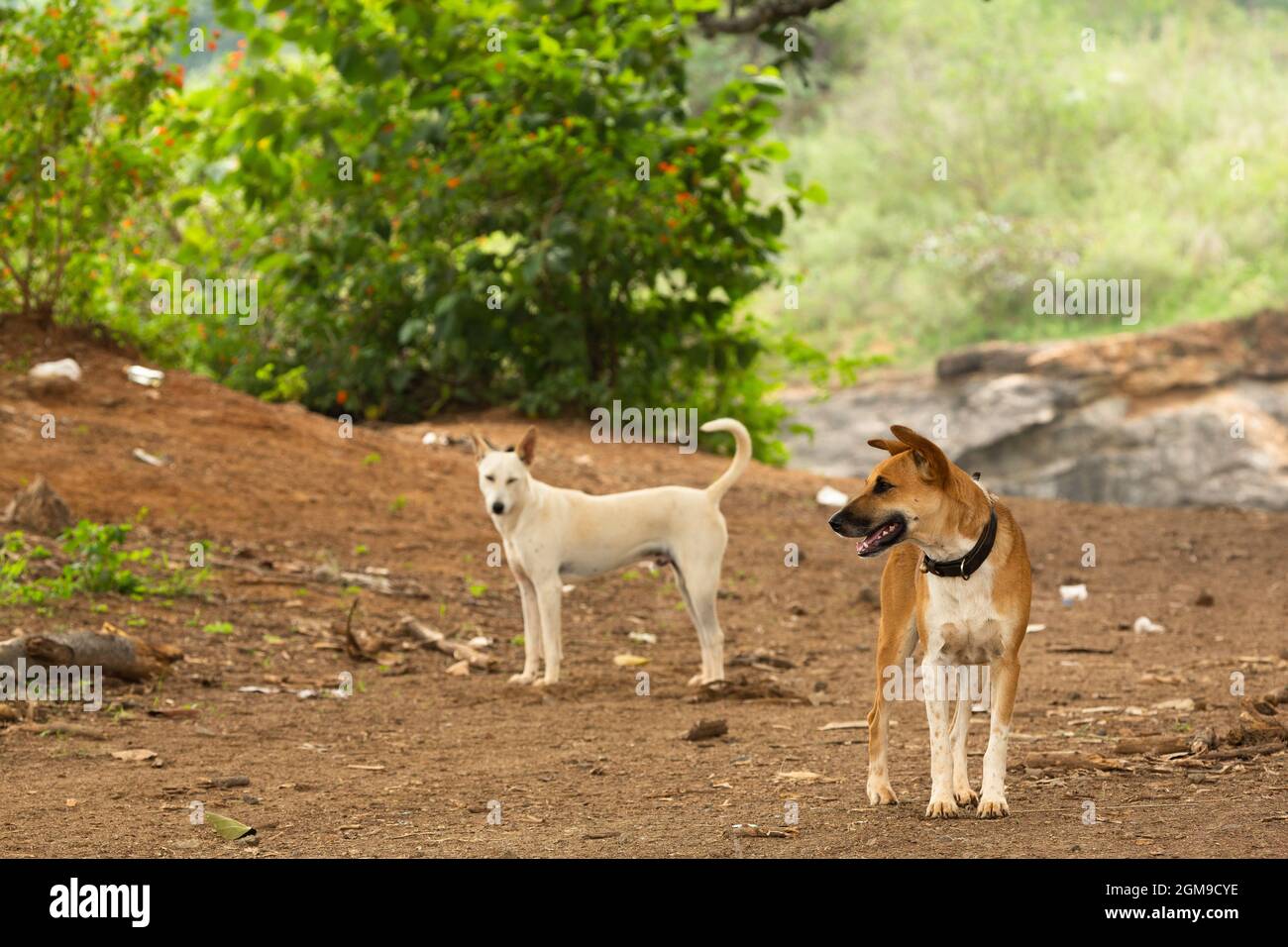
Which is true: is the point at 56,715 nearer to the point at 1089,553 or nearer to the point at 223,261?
the point at 1089,553

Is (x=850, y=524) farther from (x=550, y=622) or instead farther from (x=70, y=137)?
(x=70, y=137)

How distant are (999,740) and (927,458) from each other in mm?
869

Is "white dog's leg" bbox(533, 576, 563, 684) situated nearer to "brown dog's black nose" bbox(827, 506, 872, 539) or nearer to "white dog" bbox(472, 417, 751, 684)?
"white dog" bbox(472, 417, 751, 684)

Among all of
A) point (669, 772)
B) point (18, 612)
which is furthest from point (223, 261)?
point (669, 772)

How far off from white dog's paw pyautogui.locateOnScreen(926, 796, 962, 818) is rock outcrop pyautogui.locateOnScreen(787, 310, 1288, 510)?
1294cm

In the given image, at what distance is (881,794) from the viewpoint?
507cm

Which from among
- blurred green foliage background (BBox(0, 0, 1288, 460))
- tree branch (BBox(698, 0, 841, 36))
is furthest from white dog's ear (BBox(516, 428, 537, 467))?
tree branch (BBox(698, 0, 841, 36))

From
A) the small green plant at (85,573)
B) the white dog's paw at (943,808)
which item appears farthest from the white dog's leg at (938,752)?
the small green plant at (85,573)

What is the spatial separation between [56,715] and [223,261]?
8995 millimetres

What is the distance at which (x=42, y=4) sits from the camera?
1130cm

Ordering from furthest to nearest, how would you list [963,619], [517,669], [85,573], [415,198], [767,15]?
[415,198] → [767,15] → [517,669] → [85,573] → [963,619]

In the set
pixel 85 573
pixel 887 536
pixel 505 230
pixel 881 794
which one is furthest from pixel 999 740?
pixel 505 230

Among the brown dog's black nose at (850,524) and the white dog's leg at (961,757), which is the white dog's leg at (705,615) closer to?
the white dog's leg at (961,757)

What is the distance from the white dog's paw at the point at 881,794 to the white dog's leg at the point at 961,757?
0.22 m
